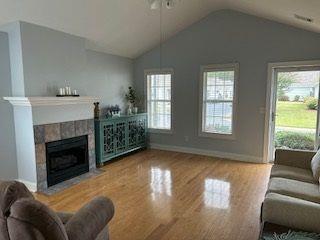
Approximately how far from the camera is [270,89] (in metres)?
4.82

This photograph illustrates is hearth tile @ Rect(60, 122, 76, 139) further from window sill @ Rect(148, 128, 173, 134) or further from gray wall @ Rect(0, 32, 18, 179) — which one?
window sill @ Rect(148, 128, 173, 134)

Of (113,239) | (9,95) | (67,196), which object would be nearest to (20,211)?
(113,239)

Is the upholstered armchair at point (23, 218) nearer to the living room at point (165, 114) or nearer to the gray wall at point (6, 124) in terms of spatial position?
the living room at point (165, 114)

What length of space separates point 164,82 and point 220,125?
176cm

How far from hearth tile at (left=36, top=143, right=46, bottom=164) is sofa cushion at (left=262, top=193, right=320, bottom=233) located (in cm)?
317

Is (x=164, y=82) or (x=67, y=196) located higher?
(x=164, y=82)

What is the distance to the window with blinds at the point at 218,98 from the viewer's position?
17.2 feet

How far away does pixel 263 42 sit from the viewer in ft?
15.7

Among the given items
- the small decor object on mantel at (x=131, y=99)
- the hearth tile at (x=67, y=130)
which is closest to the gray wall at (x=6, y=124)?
the hearth tile at (x=67, y=130)

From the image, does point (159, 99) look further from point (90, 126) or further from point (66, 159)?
point (66, 159)

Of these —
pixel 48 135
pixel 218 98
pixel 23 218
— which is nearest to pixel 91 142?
pixel 48 135

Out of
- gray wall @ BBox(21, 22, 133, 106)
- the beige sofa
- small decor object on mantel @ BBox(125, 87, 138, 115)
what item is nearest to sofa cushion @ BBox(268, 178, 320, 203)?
the beige sofa

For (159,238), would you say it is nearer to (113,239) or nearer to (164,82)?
(113,239)

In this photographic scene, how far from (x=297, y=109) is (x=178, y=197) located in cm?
305
